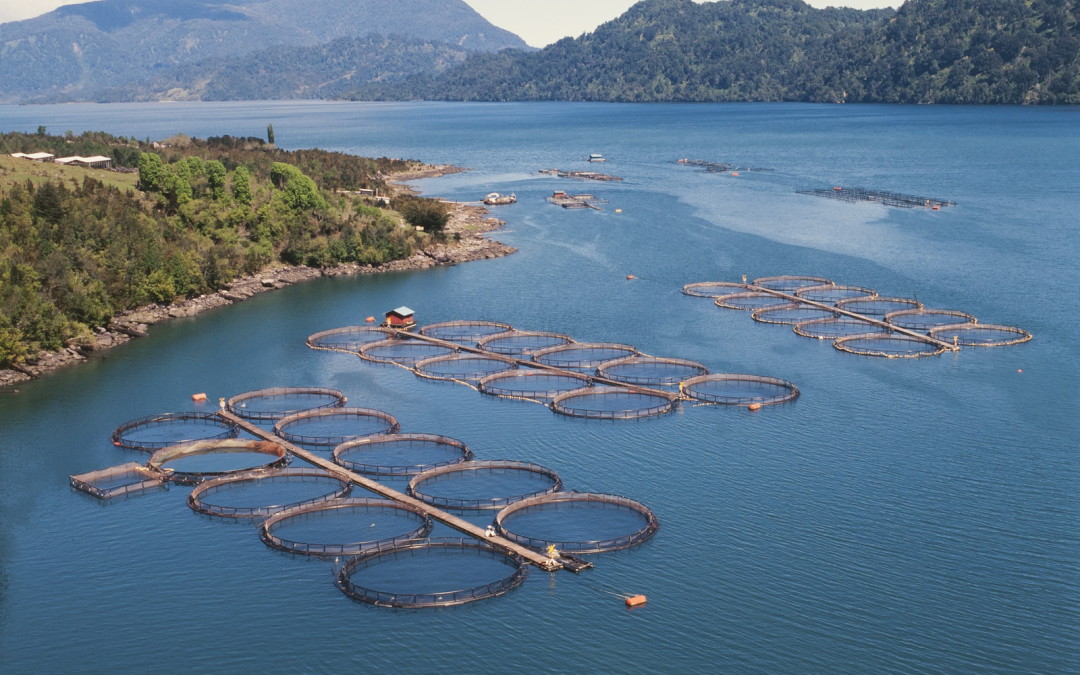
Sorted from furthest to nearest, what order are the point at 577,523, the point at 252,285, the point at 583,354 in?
the point at 252,285
the point at 583,354
the point at 577,523

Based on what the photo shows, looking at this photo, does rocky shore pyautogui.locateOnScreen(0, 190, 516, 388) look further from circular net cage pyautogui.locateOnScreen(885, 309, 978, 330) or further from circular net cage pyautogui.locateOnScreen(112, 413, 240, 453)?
circular net cage pyautogui.locateOnScreen(885, 309, 978, 330)

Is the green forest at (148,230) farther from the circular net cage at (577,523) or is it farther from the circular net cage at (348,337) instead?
the circular net cage at (577,523)

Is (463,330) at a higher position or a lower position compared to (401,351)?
higher

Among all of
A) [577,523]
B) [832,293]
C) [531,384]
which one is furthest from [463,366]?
[832,293]

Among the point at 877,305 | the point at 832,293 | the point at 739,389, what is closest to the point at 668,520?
the point at 739,389

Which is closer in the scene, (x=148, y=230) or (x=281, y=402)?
Answer: (x=281, y=402)

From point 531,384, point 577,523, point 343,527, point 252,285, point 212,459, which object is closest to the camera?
point 577,523

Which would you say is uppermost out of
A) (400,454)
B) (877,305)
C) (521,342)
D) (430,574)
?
(877,305)

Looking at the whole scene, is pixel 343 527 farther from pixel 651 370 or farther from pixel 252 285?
pixel 252 285

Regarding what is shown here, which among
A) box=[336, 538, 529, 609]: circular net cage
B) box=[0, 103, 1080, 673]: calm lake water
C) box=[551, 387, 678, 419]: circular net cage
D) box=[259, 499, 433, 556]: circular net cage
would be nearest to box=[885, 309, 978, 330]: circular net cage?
box=[0, 103, 1080, 673]: calm lake water
